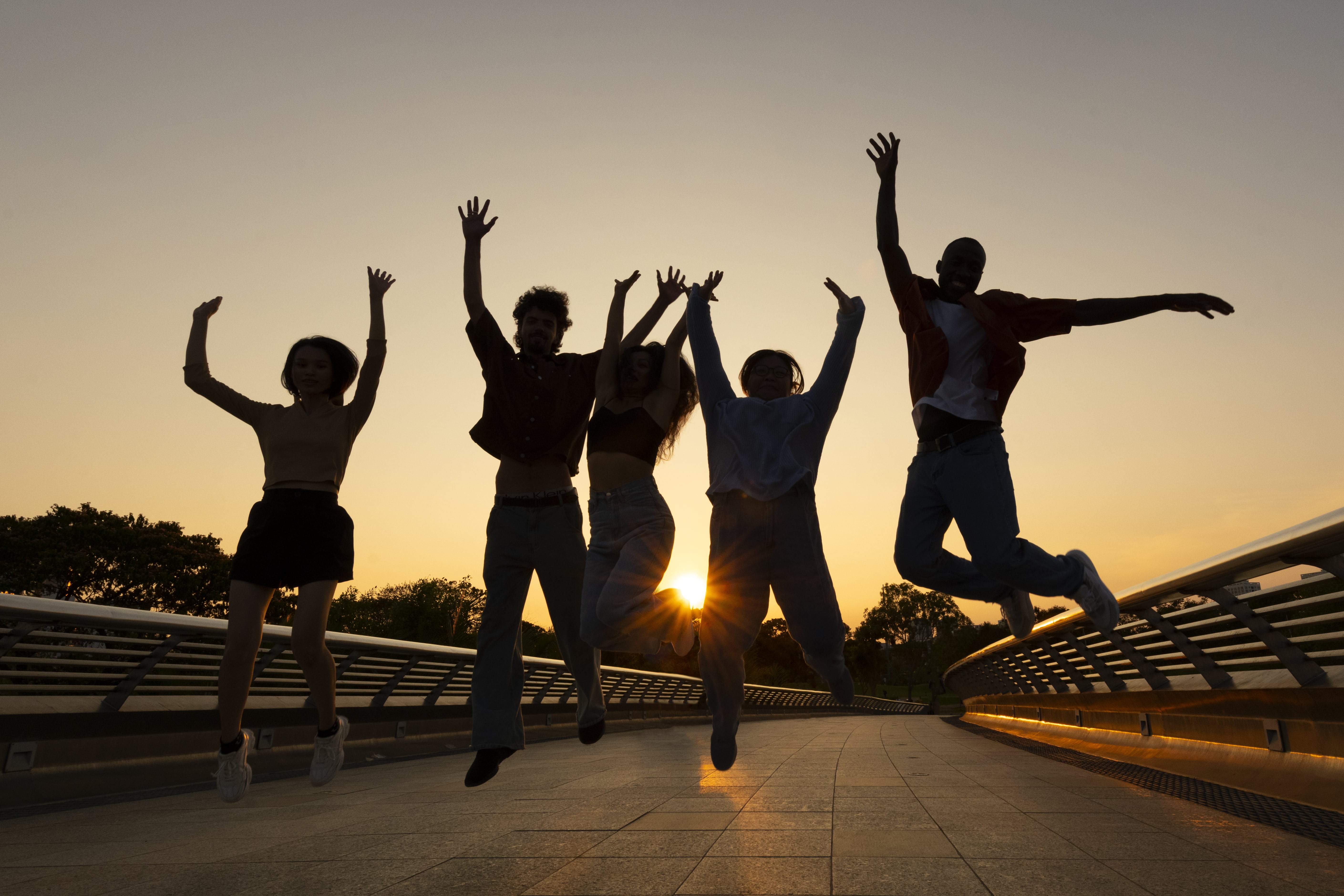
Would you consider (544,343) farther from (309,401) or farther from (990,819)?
(990,819)

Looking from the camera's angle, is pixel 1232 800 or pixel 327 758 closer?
pixel 327 758

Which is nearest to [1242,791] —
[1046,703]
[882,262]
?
[882,262]

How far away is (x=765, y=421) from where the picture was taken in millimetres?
4324

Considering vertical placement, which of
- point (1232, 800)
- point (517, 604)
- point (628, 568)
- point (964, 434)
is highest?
point (964, 434)

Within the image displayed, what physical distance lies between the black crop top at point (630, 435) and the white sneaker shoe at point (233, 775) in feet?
7.54

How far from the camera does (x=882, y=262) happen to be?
14.8 ft

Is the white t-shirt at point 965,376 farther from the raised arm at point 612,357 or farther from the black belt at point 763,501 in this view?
the raised arm at point 612,357

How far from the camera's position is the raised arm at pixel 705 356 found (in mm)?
4547

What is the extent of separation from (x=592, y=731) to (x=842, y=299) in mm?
2549

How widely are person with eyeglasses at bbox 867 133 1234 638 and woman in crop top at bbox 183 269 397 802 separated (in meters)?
2.86

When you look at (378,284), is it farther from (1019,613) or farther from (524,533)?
(1019,613)

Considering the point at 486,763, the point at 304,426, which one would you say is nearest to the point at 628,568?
the point at 486,763

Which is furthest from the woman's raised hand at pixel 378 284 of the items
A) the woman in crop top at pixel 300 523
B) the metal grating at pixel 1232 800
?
the metal grating at pixel 1232 800

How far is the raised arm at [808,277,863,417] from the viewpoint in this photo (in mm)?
4422
